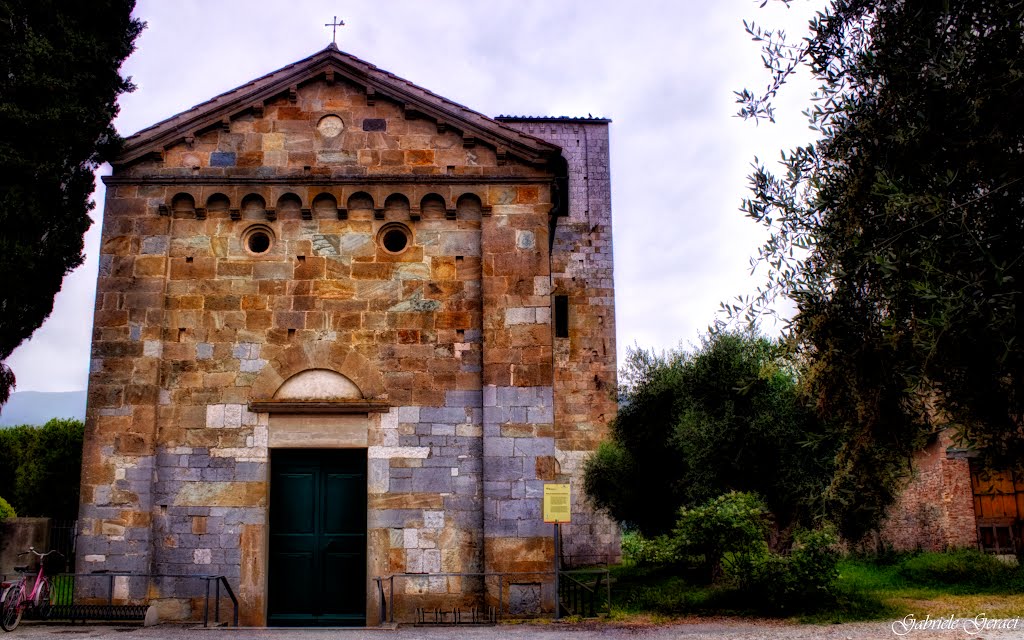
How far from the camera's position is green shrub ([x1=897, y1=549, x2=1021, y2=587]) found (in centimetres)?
1549

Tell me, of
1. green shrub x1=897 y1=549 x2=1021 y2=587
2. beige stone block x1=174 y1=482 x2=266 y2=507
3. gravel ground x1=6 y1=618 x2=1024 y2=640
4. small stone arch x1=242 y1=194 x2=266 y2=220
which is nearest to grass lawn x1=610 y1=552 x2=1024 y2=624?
green shrub x1=897 y1=549 x2=1021 y2=587

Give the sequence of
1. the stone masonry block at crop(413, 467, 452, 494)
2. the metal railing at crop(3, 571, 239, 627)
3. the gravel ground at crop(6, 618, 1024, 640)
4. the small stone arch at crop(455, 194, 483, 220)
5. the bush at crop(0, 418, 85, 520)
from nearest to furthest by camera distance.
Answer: the gravel ground at crop(6, 618, 1024, 640) → the metal railing at crop(3, 571, 239, 627) → the stone masonry block at crop(413, 467, 452, 494) → the small stone arch at crop(455, 194, 483, 220) → the bush at crop(0, 418, 85, 520)

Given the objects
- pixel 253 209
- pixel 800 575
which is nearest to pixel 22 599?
pixel 253 209

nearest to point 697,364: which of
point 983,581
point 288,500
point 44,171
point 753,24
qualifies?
point 983,581

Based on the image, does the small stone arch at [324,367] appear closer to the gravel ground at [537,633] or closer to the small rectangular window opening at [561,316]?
the gravel ground at [537,633]

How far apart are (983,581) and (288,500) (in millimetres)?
12845

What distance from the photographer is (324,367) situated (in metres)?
11.6

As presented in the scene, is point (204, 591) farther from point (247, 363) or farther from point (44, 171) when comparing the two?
point (44, 171)

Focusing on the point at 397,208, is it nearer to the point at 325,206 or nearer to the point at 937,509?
the point at 325,206

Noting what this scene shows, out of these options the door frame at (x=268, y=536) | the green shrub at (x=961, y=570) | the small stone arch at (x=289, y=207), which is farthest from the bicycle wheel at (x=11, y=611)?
the green shrub at (x=961, y=570)

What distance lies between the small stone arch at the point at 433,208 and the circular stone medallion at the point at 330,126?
175 cm

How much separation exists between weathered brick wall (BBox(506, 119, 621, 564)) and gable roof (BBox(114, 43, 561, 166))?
28.7 ft

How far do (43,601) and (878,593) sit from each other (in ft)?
43.1

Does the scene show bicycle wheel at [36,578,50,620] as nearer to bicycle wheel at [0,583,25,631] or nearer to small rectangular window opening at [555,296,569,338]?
bicycle wheel at [0,583,25,631]
